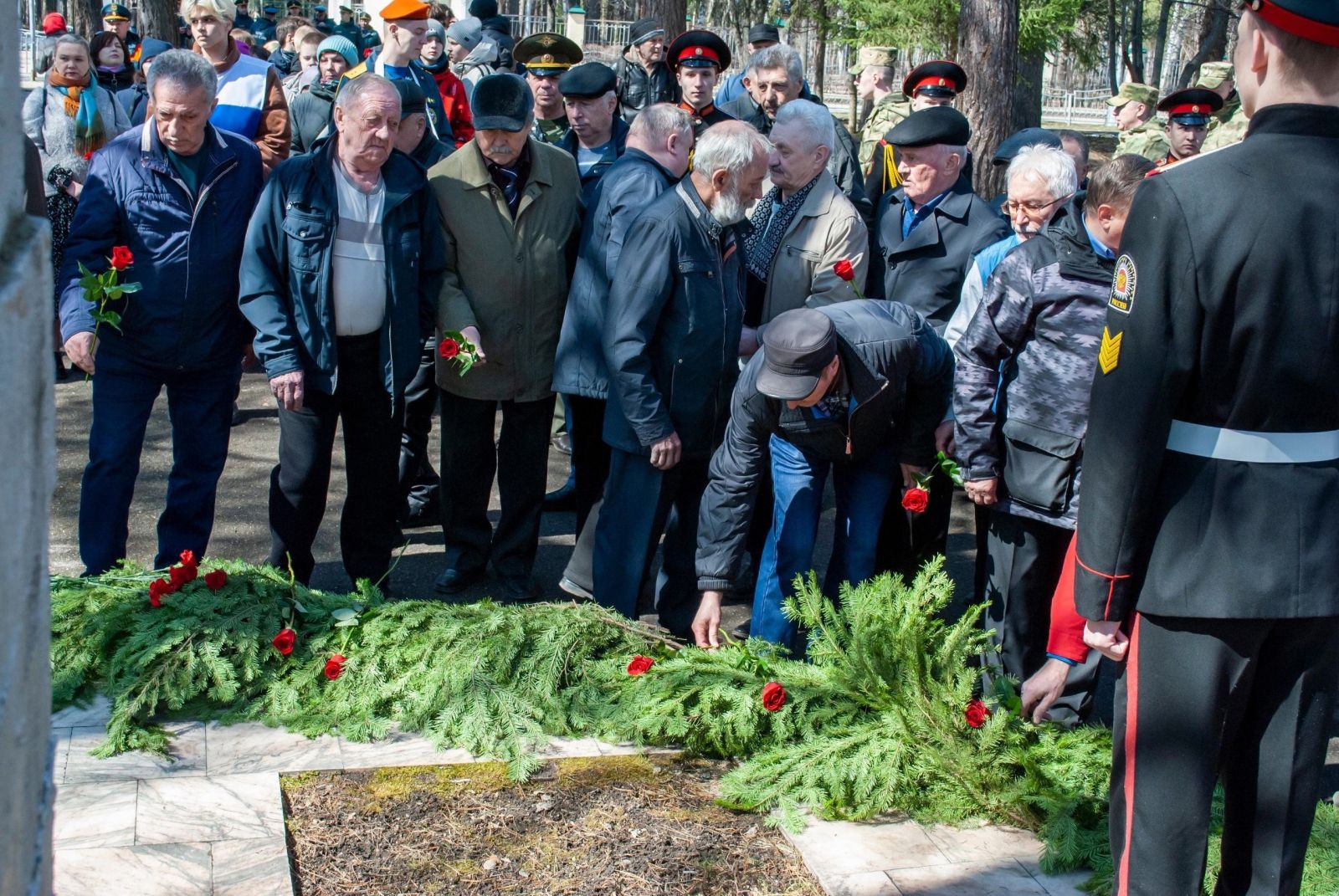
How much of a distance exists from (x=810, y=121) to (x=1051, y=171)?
1.05 m

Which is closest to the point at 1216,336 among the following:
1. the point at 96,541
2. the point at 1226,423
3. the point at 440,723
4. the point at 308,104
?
the point at 1226,423

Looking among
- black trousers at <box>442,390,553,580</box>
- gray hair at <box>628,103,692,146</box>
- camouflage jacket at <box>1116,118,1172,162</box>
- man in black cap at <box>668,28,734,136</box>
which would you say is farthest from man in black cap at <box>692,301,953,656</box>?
camouflage jacket at <box>1116,118,1172,162</box>

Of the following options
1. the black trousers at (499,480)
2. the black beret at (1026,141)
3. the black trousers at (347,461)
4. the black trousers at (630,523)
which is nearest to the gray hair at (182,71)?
the black trousers at (347,461)

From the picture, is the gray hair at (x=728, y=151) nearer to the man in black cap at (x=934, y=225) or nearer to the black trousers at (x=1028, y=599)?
the man in black cap at (x=934, y=225)

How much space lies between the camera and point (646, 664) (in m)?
4.29

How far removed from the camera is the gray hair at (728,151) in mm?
4863

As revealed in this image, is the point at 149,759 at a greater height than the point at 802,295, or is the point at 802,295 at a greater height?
the point at 802,295

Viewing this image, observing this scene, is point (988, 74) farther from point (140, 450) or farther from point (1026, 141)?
point (140, 450)

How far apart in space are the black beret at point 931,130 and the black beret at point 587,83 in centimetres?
163

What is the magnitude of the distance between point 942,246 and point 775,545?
1656 millimetres

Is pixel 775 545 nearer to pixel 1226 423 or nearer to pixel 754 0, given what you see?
pixel 1226 423

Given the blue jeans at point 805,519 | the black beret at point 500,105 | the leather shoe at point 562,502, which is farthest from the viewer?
the leather shoe at point 562,502

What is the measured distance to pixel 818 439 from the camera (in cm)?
459

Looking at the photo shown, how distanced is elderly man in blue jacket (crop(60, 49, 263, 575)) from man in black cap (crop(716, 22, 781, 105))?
Result: 462 centimetres
